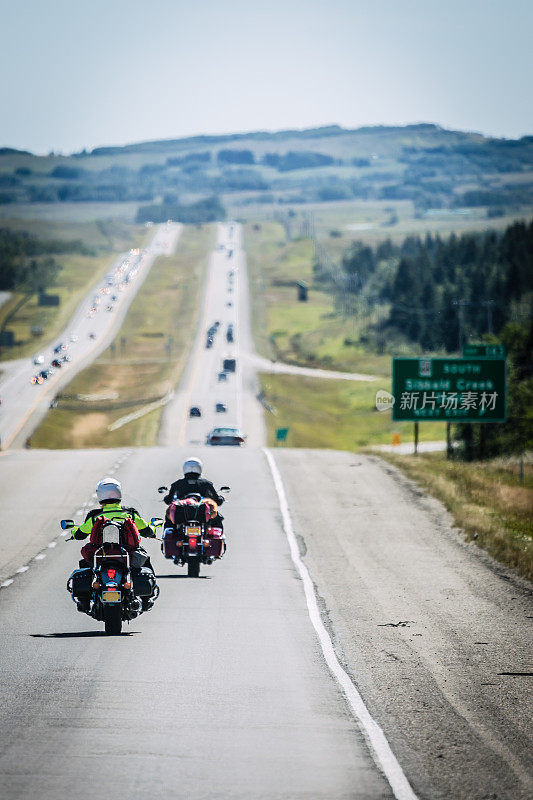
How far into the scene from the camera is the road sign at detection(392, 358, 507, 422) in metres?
49.3

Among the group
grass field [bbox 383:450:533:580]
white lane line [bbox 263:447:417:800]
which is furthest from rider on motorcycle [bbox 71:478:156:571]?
grass field [bbox 383:450:533:580]

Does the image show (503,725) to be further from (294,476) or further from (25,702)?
(294,476)

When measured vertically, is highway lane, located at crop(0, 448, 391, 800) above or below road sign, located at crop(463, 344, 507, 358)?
below

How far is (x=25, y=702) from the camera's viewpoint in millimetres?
11070

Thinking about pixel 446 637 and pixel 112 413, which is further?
pixel 112 413

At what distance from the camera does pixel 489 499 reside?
36062 millimetres

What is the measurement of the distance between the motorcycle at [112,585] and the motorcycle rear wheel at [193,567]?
5.36m

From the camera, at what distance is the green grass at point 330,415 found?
350 feet

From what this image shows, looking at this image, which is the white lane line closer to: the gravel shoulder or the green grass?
the gravel shoulder

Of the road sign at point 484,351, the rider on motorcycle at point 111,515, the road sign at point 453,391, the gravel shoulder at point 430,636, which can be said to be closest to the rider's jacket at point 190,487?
→ the gravel shoulder at point 430,636

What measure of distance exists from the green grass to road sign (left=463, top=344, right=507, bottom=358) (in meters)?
46.2

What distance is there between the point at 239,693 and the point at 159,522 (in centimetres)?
445

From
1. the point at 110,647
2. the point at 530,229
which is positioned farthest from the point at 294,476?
the point at 530,229

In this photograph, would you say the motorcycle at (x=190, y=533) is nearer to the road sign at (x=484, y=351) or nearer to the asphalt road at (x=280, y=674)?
the asphalt road at (x=280, y=674)
